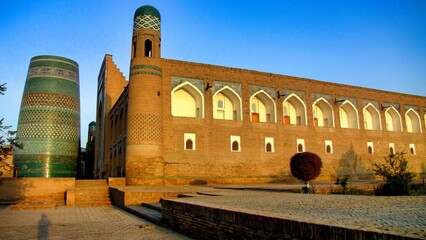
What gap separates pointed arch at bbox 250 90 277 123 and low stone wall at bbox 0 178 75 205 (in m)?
8.74

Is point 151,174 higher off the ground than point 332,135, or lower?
lower

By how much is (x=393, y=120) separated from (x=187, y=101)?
13.4 metres

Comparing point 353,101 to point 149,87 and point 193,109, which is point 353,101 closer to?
point 193,109

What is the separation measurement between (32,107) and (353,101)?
1628cm

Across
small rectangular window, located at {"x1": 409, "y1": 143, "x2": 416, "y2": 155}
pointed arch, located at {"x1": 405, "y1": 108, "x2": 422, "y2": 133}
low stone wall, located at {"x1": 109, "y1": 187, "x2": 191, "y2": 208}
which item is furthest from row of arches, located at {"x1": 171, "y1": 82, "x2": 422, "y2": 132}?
low stone wall, located at {"x1": 109, "y1": 187, "x2": 191, "y2": 208}

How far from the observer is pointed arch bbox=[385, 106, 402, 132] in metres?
20.1

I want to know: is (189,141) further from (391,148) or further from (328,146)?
(391,148)

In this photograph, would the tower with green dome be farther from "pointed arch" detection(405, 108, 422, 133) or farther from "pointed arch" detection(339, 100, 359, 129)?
"pointed arch" detection(405, 108, 422, 133)

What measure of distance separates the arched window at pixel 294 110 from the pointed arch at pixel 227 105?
282 cm

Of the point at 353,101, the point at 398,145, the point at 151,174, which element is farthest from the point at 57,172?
the point at 398,145

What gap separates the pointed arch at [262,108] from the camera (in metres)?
16.0

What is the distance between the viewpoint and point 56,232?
4969 millimetres

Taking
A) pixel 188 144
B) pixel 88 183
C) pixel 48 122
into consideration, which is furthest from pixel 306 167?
pixel 48 122

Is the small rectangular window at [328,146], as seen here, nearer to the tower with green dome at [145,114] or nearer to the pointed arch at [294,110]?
the pointed arch at [294,110]
